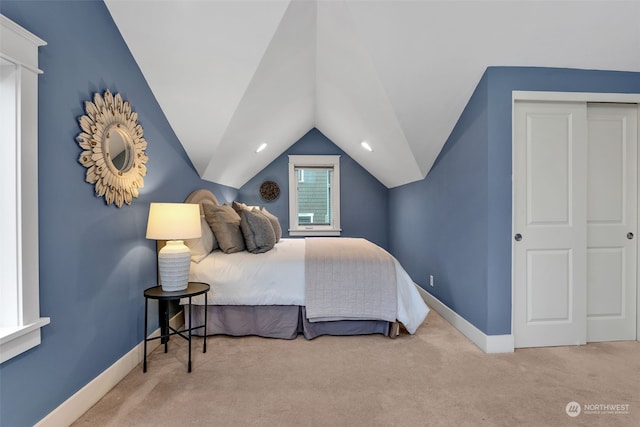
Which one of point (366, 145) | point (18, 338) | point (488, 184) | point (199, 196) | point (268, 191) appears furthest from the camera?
point (268, 191)

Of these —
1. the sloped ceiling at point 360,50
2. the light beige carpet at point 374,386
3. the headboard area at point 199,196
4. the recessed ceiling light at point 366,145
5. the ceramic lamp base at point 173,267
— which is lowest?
the light beige carpet at point 374,386

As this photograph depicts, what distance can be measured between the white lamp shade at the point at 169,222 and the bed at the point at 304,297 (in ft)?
1.88

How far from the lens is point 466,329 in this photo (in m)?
2.82

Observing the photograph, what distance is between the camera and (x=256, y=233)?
3.12m

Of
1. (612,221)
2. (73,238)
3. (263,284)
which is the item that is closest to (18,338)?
(73,238)

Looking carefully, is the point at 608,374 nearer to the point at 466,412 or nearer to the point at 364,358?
the point at 466,412

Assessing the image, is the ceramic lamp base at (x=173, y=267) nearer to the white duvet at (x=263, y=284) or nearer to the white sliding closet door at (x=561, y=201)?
the white duvet at (x=263, y=284)

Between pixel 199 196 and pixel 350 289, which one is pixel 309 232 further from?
pixel 350 289

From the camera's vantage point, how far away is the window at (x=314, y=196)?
223 inches

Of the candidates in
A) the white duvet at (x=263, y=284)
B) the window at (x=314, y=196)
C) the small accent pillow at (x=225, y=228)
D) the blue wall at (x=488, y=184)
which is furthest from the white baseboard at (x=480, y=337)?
the window at (x=314, y=196)

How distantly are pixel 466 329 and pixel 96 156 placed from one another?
2.99 metres

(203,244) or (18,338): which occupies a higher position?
(203,244)

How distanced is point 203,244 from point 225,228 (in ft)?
0.81

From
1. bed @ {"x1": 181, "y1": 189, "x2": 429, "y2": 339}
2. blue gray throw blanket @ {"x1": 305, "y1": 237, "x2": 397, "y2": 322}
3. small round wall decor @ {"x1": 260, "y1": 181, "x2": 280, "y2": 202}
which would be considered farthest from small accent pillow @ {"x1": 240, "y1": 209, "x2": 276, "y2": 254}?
small round wall decor @ {"x1": 260, "y1": 181, "x2": 280, "y2": 202}
